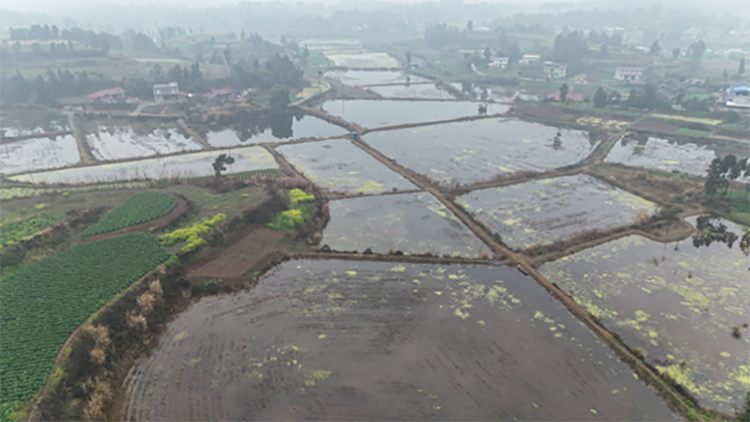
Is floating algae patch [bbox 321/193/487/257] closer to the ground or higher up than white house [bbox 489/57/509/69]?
closer to the ground

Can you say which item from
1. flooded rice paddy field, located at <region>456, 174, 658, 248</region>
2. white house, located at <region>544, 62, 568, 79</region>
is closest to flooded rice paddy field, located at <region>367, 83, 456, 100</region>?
white house, located at <region>544, 62, 568, 79</region>

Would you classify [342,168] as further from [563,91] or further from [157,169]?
[563,91]

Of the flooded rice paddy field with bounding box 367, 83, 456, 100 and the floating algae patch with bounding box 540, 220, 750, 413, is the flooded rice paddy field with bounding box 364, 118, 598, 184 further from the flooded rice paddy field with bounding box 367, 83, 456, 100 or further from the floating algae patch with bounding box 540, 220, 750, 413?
the flooded rice paddy field with bounding box 367, 83, 456, 100

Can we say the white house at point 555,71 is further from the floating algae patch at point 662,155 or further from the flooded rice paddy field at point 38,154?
the flooded rice paddy field at point 38,154

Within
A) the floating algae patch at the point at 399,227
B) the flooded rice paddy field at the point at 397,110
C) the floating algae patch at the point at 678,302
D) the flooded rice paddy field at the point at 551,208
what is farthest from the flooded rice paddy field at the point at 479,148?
the floating algae patch at the point at 678,302

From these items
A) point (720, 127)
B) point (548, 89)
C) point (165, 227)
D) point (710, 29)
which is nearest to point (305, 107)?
point (165, 227)

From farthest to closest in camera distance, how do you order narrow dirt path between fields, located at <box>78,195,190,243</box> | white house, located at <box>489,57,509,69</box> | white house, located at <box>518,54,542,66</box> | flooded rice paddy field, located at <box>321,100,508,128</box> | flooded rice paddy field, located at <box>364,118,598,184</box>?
1. white house, located at <box>518,54,542,66</box>
2. white house, located at <box>489,57,509,69</box>
3. flooded rice paddy field, located at <box>321,100,508,128</box>
4. flooded rice paddy field, located at <box>364,118,598,184</box>
5. narrow dirt path between fields, located at <box>78,195,190,243</box>
